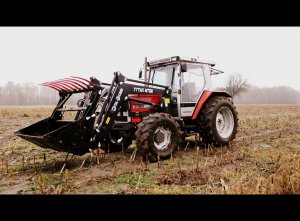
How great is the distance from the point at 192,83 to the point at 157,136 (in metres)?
2.38

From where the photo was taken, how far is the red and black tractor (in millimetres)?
6184

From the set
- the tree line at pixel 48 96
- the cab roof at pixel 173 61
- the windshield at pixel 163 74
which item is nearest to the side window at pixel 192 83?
the cab roof at pixel 173 61

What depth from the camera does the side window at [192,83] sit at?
8320 mm

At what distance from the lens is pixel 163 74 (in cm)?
856

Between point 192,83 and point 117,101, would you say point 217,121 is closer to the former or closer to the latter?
point 192,83

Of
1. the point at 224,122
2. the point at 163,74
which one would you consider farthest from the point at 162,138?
the point at 224,122

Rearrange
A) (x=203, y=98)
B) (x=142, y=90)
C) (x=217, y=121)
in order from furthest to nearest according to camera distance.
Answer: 1. (x=217, y=121)
2. (x=203, y=98)
3. (x=142, y=90)

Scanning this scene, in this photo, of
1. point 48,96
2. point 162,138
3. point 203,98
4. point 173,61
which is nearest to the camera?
point 162,138

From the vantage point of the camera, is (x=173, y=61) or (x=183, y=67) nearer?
(x=183, y=67)

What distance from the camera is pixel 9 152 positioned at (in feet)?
27.4

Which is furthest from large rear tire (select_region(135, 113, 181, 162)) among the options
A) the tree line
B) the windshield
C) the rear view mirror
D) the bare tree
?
the tree line

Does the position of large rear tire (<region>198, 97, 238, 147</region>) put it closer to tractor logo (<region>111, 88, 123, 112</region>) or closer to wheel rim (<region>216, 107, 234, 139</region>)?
wheel rim (<region>216, 107, 234, 139</region>)

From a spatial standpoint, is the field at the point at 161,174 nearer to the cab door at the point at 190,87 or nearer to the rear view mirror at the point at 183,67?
the cab door at the point at 190,87
